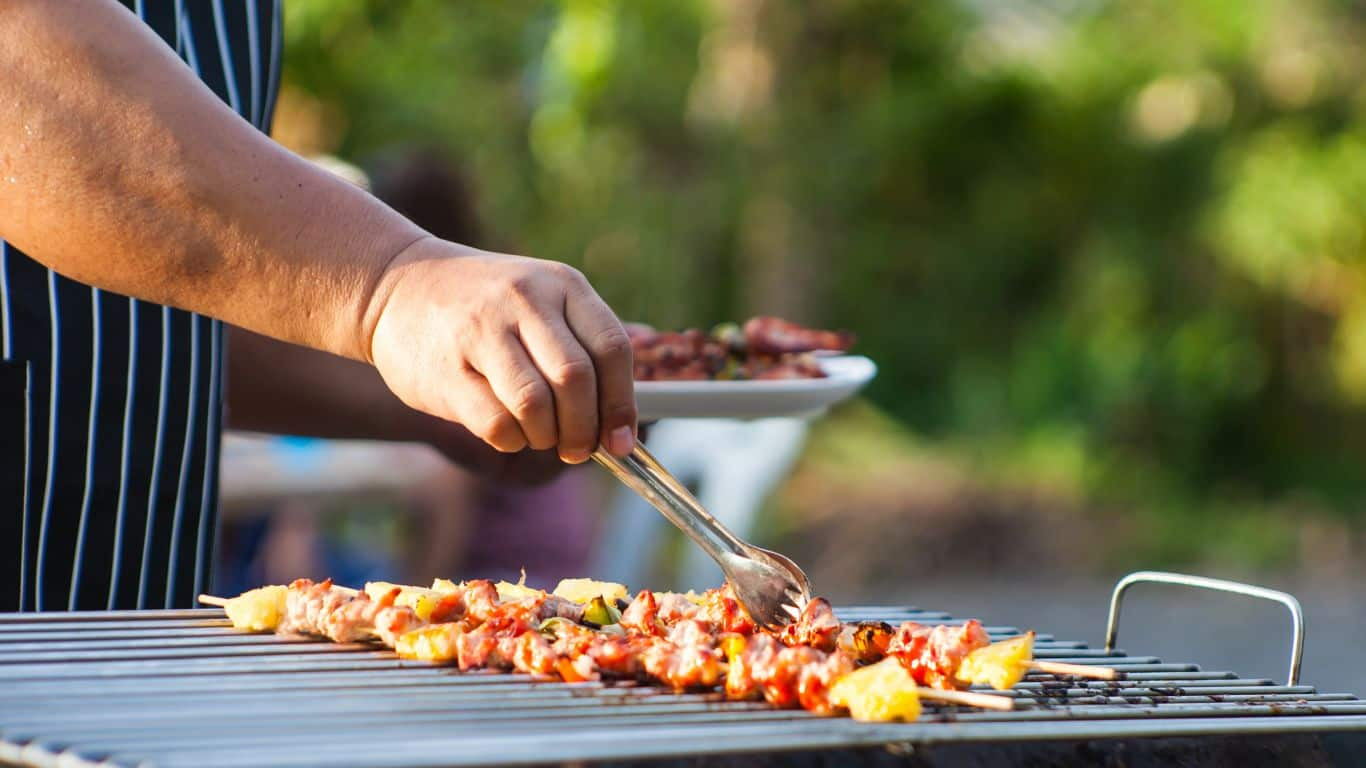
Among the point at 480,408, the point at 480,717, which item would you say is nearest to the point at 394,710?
the point at 480,717

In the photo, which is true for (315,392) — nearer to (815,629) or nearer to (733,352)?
(733,352)

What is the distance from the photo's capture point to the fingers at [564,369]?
70.2 inches

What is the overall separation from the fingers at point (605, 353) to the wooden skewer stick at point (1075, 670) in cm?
58

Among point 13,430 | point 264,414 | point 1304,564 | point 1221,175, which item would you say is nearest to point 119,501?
point 13,430

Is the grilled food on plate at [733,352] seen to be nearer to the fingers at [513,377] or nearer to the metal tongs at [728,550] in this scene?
the metal tongs at [728,550]

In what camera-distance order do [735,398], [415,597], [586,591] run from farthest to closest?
[735,398]
[586,591]
[415,597]

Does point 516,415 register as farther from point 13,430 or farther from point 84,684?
point 13,430

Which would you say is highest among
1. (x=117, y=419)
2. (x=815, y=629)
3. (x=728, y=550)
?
(x=117, y=419)

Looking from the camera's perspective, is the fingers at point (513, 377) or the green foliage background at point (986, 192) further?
the green foliage background at point (986, 192)

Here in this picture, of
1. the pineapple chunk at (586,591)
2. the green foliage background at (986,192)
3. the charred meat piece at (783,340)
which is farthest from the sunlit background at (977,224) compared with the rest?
the pineapple chunk at (586,591)

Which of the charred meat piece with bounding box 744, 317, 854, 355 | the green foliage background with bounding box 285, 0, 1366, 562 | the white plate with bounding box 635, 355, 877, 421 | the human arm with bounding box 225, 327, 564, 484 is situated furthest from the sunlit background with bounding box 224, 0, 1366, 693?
the white plate with bounding box 635, 355, 877, 421

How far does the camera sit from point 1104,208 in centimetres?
1119

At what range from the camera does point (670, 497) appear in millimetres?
2029

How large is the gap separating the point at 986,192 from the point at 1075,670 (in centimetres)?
986
